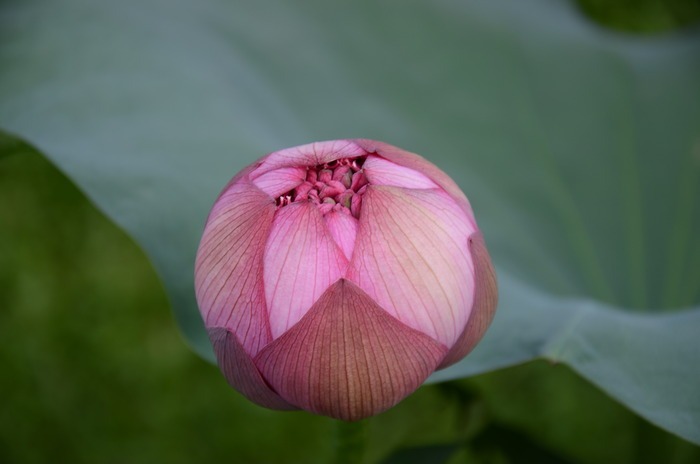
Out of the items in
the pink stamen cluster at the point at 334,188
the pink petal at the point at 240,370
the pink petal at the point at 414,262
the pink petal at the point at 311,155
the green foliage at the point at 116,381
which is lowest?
the green foliage at the point at 116,381

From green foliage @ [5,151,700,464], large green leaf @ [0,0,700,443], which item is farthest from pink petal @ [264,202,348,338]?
green foliage @ [5,151,700,464]

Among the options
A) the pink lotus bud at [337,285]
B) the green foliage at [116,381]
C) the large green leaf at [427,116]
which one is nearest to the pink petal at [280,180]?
the pink lotus bud at [337,285]

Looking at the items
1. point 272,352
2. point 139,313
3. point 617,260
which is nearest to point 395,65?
point 617,260

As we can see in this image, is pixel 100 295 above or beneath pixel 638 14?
beneath

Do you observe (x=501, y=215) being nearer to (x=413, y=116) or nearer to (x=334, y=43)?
(x=413, y=116)

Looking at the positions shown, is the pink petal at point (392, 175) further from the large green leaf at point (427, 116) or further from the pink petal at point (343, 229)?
the large green leaf at point (427, 116)

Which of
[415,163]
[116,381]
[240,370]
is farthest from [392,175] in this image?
[116,381]

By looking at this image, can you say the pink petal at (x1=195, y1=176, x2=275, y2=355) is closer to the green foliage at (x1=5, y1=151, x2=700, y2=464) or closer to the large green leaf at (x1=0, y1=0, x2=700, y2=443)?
the large green leaf at (x1=0, y1=0, x2=700, y2=443)

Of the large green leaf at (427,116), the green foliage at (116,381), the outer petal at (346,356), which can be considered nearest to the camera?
the outer petal at (346,356)
